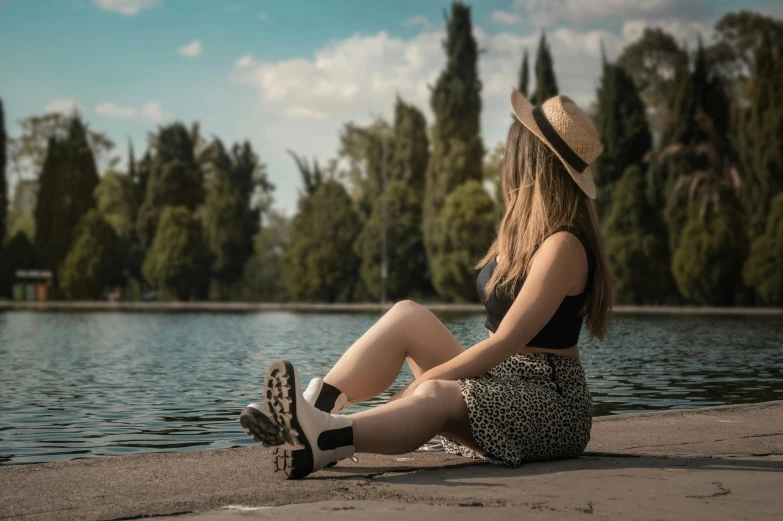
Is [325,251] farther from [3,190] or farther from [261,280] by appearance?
[3,190]

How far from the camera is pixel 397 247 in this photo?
1823 inches

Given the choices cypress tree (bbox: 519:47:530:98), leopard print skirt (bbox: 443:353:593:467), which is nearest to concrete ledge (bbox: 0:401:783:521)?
leopard print skirt (bbox: 443:353:593:467)

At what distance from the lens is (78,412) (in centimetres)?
838

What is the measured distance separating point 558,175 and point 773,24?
51822 mm

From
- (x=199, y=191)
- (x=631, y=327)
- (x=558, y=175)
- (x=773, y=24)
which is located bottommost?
(x=631, y=327)

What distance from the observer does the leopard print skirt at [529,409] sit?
4.31 metres

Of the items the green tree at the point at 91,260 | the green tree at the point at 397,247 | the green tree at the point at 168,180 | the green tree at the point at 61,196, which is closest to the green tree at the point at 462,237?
the green tree at the point at 397,247

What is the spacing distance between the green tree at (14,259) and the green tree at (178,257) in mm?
7551

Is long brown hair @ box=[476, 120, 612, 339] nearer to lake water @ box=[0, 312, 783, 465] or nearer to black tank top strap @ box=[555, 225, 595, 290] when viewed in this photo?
black tank top strap @ box=[555, 225, 595, 290]

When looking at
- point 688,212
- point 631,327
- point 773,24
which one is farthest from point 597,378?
point 773,24

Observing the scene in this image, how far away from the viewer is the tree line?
3656cm

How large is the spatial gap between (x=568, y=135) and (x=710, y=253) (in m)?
32.9

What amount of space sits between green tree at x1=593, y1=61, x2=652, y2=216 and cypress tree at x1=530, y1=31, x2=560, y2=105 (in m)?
3.96

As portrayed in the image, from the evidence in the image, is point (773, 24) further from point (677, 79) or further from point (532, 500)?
point (532, 500)
